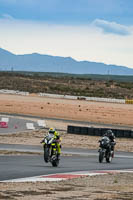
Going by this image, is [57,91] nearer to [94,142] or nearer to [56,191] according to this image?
[94,142]

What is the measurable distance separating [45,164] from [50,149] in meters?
1.48

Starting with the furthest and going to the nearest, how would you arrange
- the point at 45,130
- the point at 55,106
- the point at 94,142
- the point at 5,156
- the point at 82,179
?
1. the point at 55,106
2. the point at 45,130
3. the point at 94,142
4. the point at 5,156
5. the point at 82,179

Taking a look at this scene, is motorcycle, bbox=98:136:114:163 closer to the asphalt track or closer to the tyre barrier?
the asphalt track

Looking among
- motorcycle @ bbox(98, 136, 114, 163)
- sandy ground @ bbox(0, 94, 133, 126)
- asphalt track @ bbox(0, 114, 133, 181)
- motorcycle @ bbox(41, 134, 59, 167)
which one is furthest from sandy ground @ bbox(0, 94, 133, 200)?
motorcycle @ bbox(98, 136, 114, 163)

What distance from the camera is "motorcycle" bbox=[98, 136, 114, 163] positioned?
91.4 ft

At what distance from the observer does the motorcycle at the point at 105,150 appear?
2786 centimetres

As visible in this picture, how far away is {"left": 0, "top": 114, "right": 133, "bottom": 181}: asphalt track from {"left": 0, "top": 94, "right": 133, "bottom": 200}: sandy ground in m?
2.17

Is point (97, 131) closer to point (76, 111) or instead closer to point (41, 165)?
point (41, 165)

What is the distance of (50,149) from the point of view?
23.6m

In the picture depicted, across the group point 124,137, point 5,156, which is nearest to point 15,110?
point 124,137

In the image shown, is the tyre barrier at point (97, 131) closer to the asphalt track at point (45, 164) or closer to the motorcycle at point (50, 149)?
the asphalt track at point (45, 164)

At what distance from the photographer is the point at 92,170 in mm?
23594

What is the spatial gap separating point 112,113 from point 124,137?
3268 centimetres

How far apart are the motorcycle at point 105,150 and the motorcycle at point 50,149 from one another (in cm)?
442
